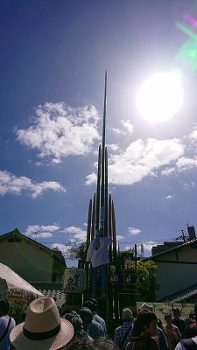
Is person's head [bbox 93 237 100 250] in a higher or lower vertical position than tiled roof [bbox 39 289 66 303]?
higher

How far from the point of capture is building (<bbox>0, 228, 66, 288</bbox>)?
25.0 m

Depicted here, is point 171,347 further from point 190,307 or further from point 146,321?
point 190,307

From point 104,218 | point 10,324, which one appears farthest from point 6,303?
point 104,218

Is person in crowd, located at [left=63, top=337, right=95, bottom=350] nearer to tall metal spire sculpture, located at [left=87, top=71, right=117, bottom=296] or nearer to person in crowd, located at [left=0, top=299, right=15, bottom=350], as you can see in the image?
person in crowd, located at [left=0, top=299, right=15, bottom=350]

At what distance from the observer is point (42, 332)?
2.50 metres

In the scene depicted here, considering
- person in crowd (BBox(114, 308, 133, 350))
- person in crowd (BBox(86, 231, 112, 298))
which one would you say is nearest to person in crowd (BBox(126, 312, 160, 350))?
person in crowd (BBox(114, 308, 133, 350))

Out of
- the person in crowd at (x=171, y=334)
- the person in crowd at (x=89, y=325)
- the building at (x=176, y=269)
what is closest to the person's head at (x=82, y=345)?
the person in crowd at (x=89, y=325)

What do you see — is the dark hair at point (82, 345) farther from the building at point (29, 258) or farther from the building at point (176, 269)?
the building at point (176, 269)

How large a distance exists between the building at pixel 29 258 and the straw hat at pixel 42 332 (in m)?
23.6

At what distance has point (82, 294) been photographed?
10.9 metres

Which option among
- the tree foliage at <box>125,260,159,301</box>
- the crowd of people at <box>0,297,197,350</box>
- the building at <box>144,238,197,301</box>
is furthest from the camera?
the building at <box>144,238,197,301</box>

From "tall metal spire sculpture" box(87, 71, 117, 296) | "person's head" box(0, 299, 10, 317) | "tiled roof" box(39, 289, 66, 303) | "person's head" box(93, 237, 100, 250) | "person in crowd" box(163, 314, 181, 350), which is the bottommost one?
"person in crowd" box(163, 314, 181, 350)

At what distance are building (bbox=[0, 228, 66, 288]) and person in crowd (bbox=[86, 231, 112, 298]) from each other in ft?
47.8

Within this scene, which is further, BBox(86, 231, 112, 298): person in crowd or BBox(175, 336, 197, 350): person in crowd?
BBox(86, 231, 112, 298): person in crowd
